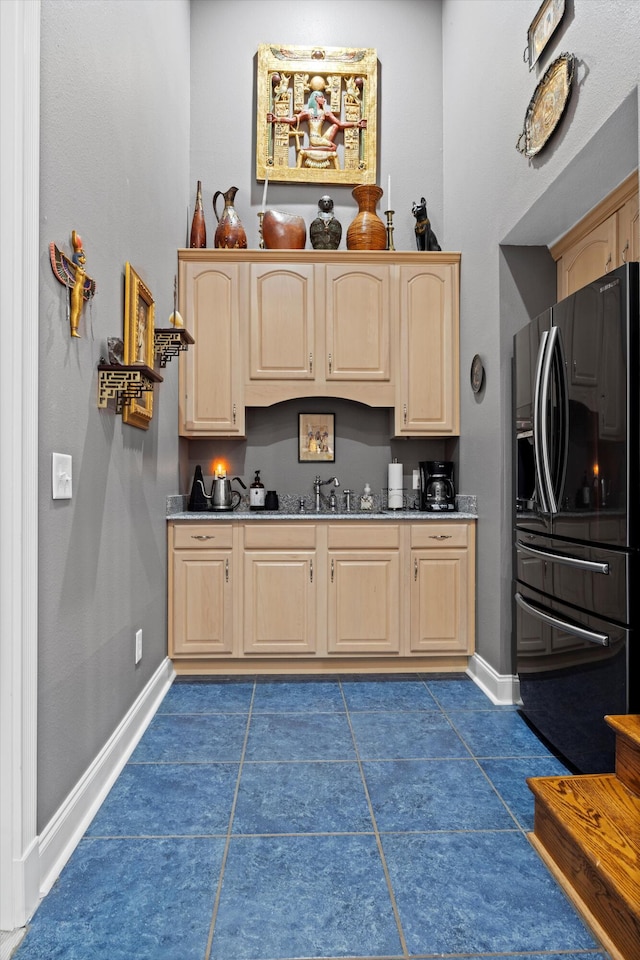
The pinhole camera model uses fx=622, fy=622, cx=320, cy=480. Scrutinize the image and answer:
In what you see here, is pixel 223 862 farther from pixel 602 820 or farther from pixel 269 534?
pixel 269 534

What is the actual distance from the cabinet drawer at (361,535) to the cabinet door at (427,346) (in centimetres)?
65

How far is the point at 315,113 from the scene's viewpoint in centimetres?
418

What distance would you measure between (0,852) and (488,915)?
122 cm

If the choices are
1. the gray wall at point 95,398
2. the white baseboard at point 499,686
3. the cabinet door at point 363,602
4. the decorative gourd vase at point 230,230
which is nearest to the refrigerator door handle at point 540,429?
the white baseboard at point 499,686

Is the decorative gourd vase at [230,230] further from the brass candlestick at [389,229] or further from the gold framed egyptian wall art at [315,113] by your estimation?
the brass candlestick at [389,229]

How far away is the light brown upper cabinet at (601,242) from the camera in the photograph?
245 cm

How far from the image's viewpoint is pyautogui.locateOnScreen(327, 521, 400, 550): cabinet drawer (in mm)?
3512

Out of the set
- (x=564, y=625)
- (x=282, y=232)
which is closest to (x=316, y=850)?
(x=564, y=625)

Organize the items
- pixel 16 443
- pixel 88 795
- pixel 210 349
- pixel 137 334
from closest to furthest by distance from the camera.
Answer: pixel 16 443 → pixel 88 795 → pixel 137 334 → pixel 210 349

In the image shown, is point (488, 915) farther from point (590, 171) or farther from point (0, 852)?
point (590, 171)

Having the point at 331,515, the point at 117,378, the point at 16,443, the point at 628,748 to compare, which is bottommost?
the point at 628,748

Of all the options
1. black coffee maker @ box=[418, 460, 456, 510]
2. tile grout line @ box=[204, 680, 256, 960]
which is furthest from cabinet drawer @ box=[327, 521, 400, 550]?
tile grout line @ box=[204, 680, 256, 960]

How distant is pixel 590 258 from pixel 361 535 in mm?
1788

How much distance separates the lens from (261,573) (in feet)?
11.5
